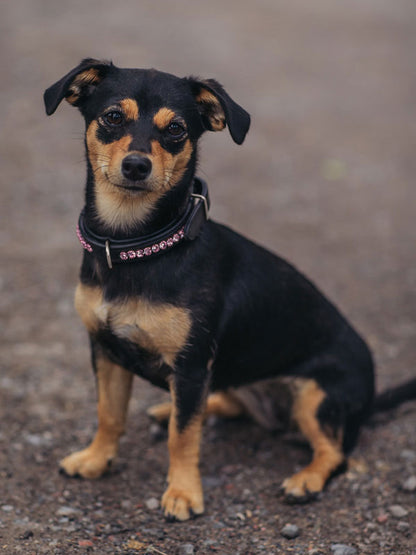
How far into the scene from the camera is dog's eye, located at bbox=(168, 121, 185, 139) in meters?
3.42

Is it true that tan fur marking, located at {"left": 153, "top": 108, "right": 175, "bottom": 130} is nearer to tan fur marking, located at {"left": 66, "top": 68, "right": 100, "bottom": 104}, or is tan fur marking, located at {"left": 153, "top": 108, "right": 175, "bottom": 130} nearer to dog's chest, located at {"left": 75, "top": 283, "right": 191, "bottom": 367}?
tan fur marking, located at {"left": 66, "top": 68, "right": 100, "bottom": 104}

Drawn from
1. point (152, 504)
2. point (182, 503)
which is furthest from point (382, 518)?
point (152, 504)

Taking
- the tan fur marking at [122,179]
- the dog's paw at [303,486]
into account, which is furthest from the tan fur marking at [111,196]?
the dog's paw at [303,486]

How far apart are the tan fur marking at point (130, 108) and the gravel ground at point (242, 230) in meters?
2.11

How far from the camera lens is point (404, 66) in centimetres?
1348

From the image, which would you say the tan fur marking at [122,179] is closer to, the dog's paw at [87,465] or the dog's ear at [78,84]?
the dog's ear at [78,84]

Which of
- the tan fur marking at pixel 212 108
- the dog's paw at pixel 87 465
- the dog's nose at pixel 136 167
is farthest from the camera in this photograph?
the dog's paw at pixel 87 465

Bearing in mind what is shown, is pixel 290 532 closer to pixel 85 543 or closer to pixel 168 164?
pixel 85 543

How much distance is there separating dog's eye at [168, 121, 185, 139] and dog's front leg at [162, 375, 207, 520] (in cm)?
122

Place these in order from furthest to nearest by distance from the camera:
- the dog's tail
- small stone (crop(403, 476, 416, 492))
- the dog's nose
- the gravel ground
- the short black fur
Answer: the dog's tail, small stone (crop(403, 476, 416, 492)), the gravel ground, the short black fur, the dog's nose

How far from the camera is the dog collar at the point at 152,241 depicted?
3498 mm

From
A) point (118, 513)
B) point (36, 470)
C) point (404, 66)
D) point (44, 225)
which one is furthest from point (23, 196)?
point (404, 66)

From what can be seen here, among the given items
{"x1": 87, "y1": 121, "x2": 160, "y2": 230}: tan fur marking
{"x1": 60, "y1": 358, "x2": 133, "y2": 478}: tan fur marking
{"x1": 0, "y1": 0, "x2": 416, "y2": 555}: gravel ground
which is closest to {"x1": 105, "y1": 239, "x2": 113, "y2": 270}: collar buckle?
{"x1": 87, "y1": 121, "x2": 160, "y2": 230}: tan fur marking

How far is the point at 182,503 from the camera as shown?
380 cm
